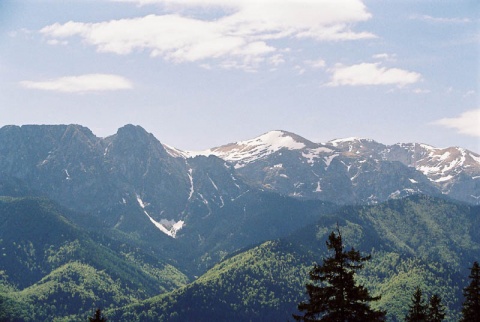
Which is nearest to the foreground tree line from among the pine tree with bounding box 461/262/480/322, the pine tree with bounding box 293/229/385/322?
the pine tree with bounding box 293/229/385/322

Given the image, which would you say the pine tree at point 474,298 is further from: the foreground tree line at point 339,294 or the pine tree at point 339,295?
the pine tree at point 339,295

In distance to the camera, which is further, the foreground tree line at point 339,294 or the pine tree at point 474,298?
the pine tree at point 474,298

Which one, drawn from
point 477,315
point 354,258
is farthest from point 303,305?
point 477,315

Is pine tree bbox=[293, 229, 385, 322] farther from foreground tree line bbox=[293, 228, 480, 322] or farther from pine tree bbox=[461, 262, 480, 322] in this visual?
→ pine tree bbox=[461, 262, 480, 322]

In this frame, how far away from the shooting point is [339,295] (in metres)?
48.1

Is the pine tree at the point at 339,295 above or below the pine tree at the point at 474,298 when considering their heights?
above

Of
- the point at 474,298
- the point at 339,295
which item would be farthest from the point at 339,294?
the point at 474,298

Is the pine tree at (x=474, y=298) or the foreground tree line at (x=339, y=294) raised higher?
the foreground tree line at (x=339, y=294)

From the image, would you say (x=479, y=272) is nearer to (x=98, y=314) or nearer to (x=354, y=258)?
(x=354, y=258)

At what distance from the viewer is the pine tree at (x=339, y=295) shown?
47.7 m

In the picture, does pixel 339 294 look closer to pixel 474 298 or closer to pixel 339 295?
pixel 339 295

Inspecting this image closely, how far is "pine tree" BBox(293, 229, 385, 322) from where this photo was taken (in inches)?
1879

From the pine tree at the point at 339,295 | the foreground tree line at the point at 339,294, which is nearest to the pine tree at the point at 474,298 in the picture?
the foreground tree line at the point at 339,294

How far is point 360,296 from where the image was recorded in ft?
155
